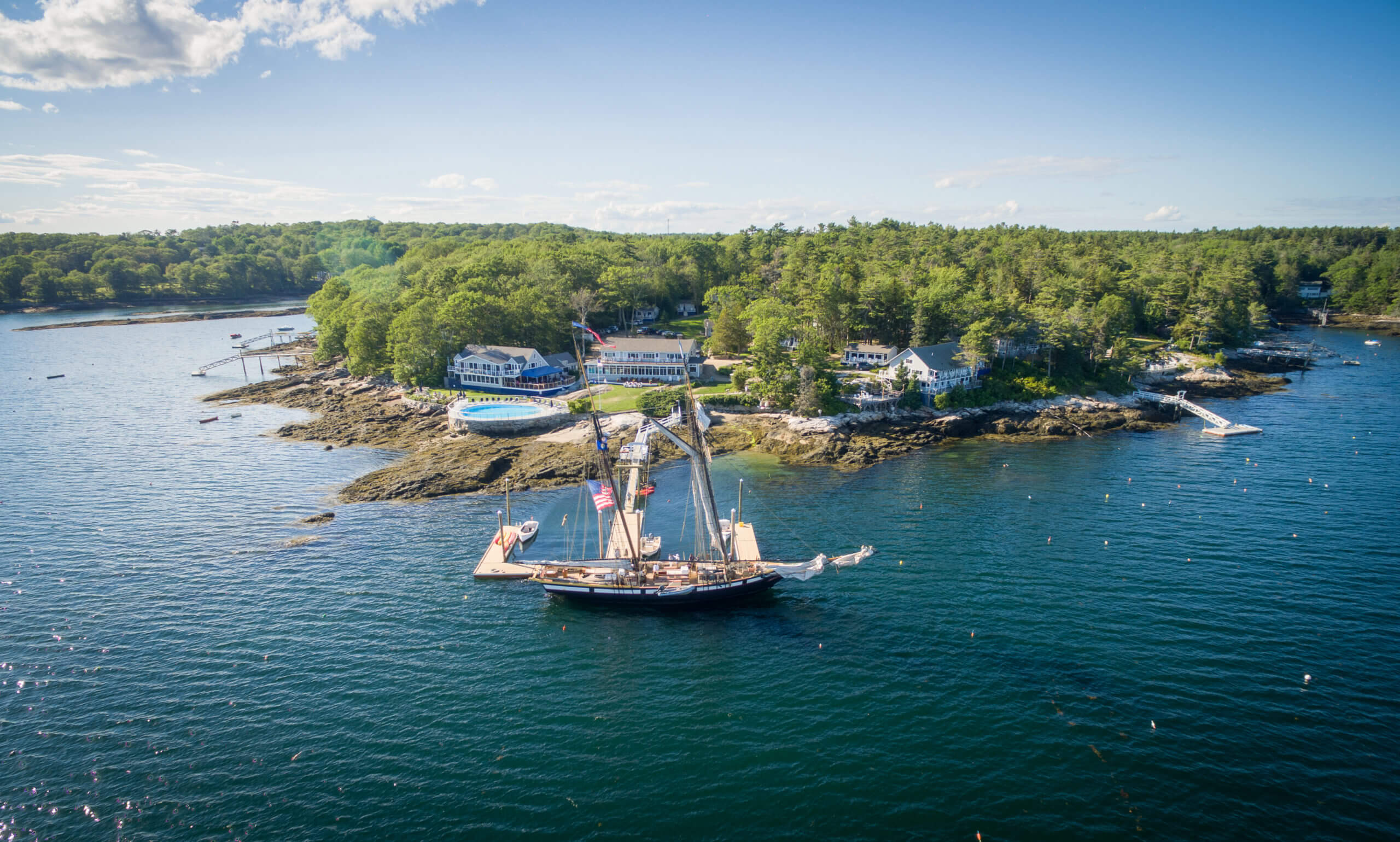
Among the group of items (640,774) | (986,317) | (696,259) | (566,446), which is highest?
(696,259)

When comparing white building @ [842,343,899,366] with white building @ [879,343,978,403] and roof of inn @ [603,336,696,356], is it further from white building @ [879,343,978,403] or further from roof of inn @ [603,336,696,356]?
roof of inn @ [603,336,696,356]

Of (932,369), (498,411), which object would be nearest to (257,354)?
(498,411)

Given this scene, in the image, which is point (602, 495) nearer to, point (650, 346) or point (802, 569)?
point (802, 569)

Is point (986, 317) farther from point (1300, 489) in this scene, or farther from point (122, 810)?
point (122, 810)

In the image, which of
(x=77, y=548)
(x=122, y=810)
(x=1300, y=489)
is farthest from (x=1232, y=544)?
(x=77, y=548)

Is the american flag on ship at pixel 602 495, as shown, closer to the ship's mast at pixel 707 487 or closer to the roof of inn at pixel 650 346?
the ship's mast at pixel 707 487

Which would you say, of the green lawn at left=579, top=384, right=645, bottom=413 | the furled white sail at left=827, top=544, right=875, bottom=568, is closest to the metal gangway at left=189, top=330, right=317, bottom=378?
the green lawn at left=579, top=384, right=645, bottom=413
